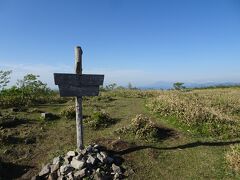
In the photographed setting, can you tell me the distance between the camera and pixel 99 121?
611 inches

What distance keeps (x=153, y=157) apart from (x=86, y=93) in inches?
149

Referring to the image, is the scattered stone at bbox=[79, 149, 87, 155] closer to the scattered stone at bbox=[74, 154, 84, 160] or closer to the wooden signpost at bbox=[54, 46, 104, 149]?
the scattered stone at bbox=[74, 154, 84, 160]

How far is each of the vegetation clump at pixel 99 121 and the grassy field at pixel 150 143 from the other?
7 cm

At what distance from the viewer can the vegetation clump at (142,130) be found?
13.4 metres

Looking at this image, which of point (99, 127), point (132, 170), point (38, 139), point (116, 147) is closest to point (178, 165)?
point (132, 170)

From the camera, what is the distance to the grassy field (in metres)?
10.6

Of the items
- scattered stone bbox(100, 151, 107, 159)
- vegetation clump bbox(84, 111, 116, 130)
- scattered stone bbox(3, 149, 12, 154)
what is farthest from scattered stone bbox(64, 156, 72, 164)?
vegetation clump bbox(84, 111, 116, 130)

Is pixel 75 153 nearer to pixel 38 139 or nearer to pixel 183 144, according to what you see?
pixel 38 139

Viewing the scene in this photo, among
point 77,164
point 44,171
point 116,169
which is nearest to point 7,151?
point 44,171

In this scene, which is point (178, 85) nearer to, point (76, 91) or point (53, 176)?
point (76, 91)

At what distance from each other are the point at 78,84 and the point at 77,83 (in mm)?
61

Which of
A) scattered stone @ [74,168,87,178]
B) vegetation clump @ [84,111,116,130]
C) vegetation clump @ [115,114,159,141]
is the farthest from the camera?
vegetation clump @ [84,111,116,130]

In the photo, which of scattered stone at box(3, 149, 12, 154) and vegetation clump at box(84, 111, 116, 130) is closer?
scattered stone at box(3, 149, 12, 154)

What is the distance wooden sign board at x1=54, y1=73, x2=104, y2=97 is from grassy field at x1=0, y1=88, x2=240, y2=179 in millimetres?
2603
